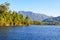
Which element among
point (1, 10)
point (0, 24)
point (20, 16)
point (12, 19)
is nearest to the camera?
point (0, 24)

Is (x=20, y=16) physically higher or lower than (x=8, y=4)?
lower

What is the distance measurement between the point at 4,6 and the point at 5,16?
708 cm

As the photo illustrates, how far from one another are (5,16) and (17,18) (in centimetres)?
1893

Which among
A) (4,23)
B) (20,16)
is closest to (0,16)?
(4,23)

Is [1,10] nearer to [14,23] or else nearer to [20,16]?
[14,23]

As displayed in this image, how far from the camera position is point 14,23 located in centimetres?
14188

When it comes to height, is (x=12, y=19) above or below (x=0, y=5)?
below

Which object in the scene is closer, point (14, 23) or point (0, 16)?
point (0, 16)

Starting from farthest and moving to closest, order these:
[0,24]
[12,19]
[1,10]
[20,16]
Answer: [20,16] < [12,19] < [1,10] < [0,24]

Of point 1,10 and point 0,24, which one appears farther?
point 1,10

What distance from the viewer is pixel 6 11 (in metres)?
131

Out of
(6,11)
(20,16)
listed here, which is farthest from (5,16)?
(20,16)

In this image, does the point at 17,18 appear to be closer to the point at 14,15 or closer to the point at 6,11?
the point at 14,15

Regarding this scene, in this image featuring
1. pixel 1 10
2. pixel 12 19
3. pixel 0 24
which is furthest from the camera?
pixel 12 19
